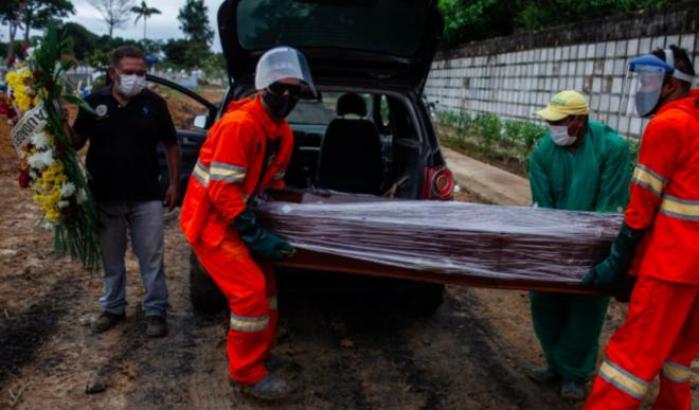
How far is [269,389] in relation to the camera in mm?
3102

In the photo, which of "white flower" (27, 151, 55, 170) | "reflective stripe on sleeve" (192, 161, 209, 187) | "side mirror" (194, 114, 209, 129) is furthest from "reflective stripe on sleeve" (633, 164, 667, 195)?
"side mirror" (194, 114, 209, 129)

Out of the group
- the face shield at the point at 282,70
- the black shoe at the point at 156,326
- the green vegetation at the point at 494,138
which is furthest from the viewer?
the green vegetation at the point at 494,138

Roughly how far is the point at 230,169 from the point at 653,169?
1.73 meters

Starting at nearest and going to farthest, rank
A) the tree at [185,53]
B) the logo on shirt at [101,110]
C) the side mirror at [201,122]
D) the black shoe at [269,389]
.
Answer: the black shoe at [269,389] → the logo on shirt at [101,110] → the side mirror at [201,122] → the tree at [185,53]

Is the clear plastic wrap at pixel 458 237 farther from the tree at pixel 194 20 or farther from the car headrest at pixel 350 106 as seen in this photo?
the tree at pixel 194 20

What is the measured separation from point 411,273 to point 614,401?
96 centimetres

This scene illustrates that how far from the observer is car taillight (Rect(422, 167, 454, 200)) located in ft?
12.4

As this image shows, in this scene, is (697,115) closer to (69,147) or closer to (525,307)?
(525,307)

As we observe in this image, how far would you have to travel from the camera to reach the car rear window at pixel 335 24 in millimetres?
4137

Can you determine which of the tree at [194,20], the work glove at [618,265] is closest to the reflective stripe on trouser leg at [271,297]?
the work glove at [618,265]

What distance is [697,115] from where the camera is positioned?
2.49 metres

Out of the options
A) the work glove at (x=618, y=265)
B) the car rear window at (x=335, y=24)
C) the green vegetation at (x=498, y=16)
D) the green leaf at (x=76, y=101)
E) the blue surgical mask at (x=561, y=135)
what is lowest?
the work glove at (x=618, y=265)

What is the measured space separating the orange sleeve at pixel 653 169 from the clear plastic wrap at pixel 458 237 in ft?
0.68

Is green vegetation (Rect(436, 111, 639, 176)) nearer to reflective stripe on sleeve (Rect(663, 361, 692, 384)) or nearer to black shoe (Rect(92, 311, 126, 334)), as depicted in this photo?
reflective stripe on sleeve (Rect(663, 361, 692, 384))
